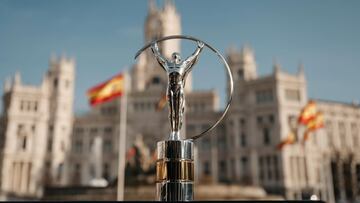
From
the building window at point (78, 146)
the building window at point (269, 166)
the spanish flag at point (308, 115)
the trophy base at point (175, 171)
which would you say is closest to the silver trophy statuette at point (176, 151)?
the trophy base at point (175, 171)

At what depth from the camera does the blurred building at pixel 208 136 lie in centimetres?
6312

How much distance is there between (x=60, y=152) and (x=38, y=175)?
5801 millimetres

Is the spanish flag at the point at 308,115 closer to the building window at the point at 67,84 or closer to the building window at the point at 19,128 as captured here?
the building window at the point at 67,84

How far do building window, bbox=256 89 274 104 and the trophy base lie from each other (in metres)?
60.4

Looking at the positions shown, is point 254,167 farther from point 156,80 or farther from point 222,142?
point 156,80

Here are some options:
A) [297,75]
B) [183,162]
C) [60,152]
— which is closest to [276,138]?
[297,75]

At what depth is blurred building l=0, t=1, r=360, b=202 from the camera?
6312cm

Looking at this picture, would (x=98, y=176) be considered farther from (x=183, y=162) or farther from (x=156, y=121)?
(x=183, y=162)

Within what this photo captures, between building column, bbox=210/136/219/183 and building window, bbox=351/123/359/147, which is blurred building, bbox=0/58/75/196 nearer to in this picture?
building column, bbox=210/136/219/183

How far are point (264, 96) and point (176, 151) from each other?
201ft

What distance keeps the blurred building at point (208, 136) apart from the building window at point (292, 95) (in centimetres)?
17

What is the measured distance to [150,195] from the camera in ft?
102

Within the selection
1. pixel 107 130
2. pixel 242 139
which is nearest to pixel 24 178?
pixel 107 130

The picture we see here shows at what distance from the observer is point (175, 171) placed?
21.9 ft
